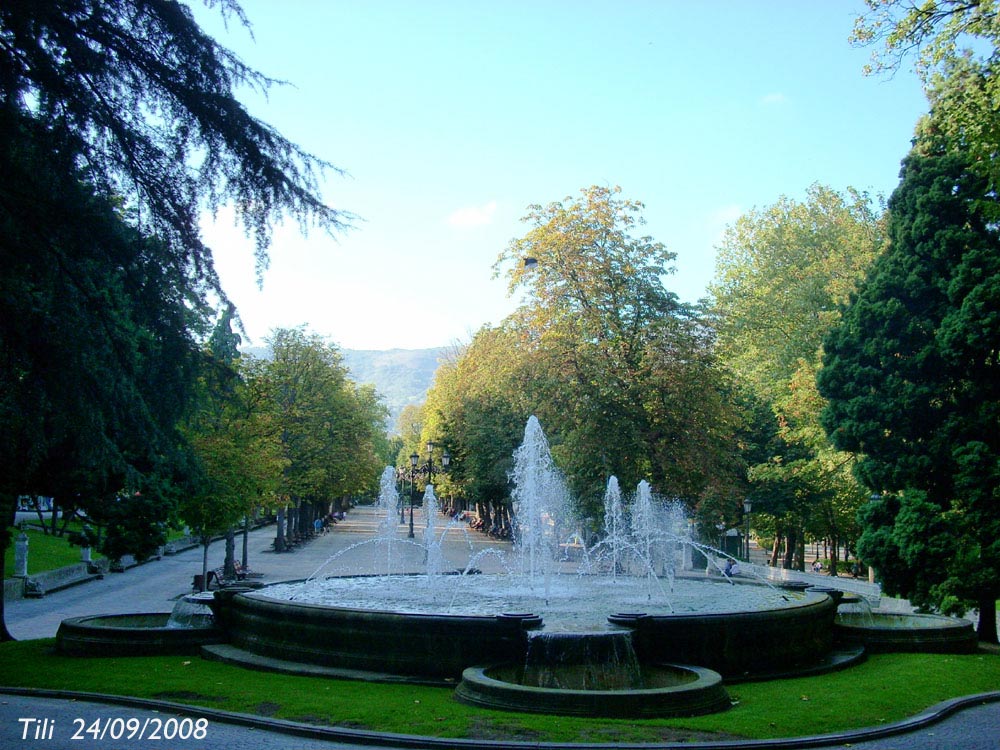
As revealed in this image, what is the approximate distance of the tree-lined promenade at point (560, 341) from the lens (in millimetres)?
7184

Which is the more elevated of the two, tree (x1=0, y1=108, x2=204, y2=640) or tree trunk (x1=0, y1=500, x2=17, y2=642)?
tree (x1=0, y1=108, x2=204, y2=640)

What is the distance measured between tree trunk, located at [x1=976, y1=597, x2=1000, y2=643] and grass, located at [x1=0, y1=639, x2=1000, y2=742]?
3.23 m

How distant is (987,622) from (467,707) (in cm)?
1155

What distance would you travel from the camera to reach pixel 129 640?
1402 cm

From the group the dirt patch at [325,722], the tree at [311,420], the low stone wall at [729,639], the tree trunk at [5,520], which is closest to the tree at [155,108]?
the dirt patch at [325,722]

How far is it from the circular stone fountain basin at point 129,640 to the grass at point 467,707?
260mm

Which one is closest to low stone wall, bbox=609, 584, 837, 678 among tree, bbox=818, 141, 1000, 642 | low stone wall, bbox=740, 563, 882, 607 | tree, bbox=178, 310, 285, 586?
tree, bbox=818, 141, 1000, 642

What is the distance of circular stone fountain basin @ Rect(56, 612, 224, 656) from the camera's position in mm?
13844

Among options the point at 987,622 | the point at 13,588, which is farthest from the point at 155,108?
the point at 13,588

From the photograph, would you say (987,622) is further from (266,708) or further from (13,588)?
(13,588)

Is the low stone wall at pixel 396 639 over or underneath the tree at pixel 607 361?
underneath

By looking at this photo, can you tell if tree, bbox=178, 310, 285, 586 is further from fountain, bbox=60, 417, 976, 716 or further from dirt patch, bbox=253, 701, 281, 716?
dirt patch, bbox=253, 701, 281, 716

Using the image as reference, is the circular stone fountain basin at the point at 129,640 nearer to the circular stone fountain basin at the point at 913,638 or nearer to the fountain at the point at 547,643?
the fountain at the point at 547,643

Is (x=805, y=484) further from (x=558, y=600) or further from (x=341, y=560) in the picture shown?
(x=558, y=600)
